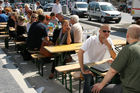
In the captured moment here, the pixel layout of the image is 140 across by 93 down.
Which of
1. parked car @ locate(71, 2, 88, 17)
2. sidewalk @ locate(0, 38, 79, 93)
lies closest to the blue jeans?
sidewalk @ locate(0, 38, 79, 93)

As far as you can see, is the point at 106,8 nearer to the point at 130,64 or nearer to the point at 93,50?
the point at 93,50

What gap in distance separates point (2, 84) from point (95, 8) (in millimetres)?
16483

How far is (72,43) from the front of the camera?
5836 millimetres

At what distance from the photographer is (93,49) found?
3938mm

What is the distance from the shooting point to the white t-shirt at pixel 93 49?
12.5 ft

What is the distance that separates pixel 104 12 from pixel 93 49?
591 inches

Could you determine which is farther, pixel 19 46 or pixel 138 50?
pixel 19 46

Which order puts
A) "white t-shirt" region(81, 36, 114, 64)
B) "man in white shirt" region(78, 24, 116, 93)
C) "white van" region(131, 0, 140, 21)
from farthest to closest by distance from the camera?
"white van" region(131, 0, 140, 21) < "white t-shirt" region(81, 36, 114, 64) < "man in white shirt" region(78, 24, 116, 93)

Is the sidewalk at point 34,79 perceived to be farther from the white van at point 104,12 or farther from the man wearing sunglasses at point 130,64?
the white van at point 104,12

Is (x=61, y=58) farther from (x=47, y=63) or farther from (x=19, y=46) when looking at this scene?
(x=19, y=46)

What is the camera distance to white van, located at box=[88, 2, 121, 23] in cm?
1812

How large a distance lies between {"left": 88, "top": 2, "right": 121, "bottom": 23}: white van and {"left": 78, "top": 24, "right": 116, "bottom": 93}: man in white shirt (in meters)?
14.5

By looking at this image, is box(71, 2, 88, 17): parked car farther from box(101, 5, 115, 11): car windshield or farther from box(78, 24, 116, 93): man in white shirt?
box(78, 24, 116, 93): man in white shirt

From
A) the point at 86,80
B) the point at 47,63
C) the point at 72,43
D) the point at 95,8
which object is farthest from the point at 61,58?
the point at 95,8
